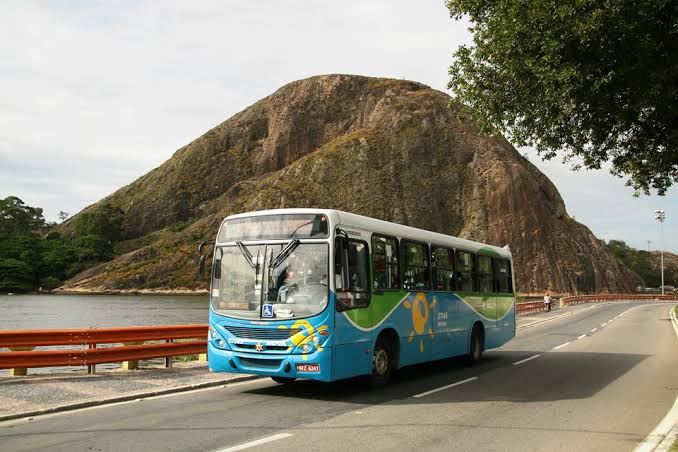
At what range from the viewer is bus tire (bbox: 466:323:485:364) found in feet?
53.6

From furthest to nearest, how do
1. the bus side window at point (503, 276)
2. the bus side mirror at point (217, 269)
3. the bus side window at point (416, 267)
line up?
the bus side window at point (503, 276), the bus side window at point (416, 267), the bus side mirror at point (217, 269)

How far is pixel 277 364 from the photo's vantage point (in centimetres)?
1062

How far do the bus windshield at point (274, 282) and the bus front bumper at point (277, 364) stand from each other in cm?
64

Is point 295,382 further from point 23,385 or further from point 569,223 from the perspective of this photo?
point 569,223

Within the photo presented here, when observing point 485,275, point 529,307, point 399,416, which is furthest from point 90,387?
point 529,307

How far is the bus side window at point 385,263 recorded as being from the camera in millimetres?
11867

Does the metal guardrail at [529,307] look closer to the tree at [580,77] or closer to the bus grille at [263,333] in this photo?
the tree at [580,77]

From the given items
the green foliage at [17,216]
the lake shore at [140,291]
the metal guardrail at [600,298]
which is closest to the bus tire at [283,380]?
the metal guardrail at [600,298]

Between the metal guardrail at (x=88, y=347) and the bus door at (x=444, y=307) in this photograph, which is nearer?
the metal guardrail at (x=88, y=347)

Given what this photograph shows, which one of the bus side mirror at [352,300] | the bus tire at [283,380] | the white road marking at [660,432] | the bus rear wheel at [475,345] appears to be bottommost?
the white road marking at [660,432]

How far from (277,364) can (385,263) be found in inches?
113

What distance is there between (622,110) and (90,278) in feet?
366

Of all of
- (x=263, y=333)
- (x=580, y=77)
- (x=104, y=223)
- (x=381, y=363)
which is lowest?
(x=381, y=363)

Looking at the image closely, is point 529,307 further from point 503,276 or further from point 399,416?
point 399,416
